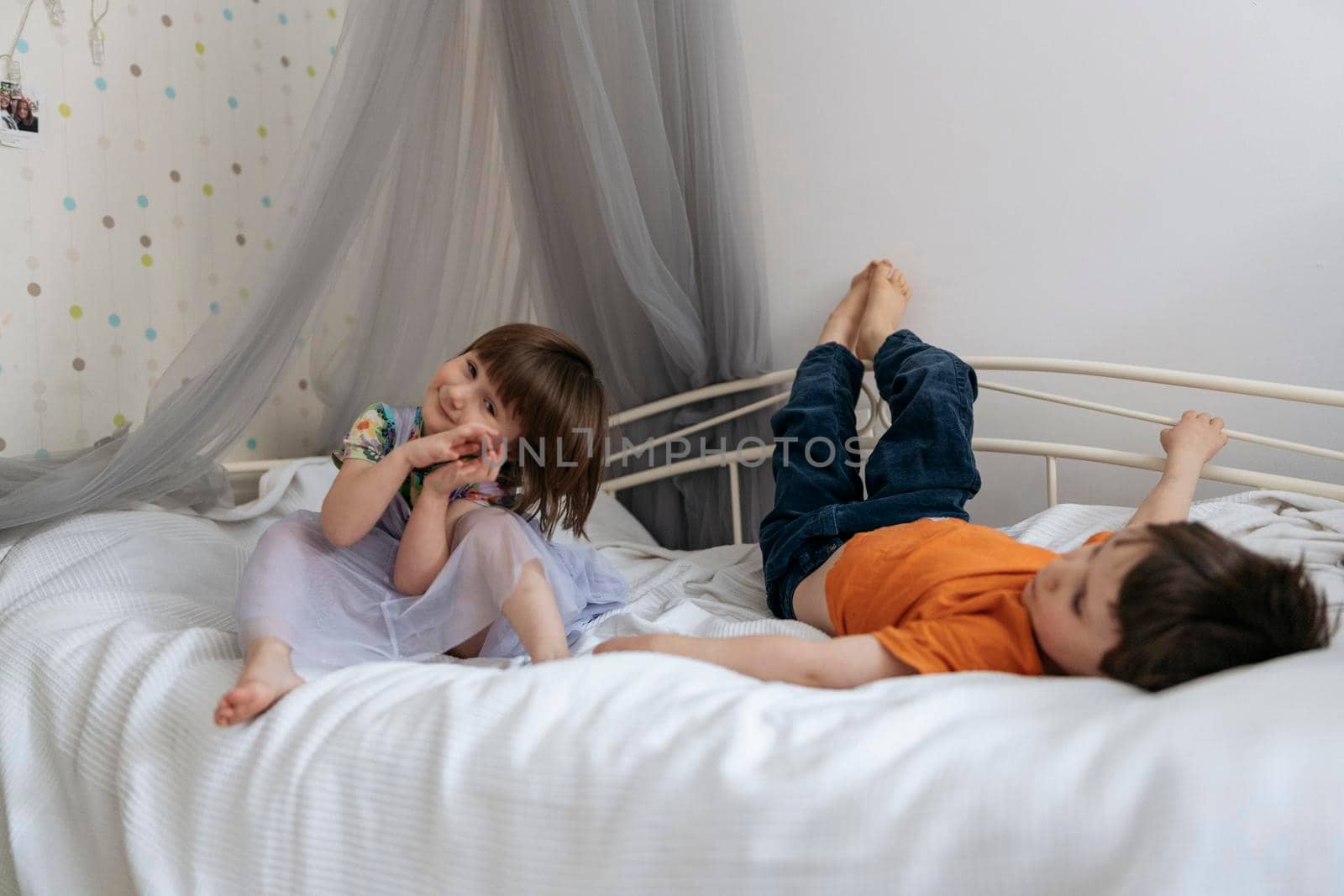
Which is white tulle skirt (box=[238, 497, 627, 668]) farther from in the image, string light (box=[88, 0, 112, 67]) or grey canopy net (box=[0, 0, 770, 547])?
string light (box=[88, 0, 112, 67])

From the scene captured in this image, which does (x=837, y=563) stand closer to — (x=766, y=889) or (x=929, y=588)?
(x=929, y=588)

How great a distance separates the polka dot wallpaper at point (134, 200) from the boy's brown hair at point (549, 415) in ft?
1.88

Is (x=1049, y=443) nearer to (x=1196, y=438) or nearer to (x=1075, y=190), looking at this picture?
(x=1196, y=438)

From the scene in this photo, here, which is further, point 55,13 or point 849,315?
point 849,315

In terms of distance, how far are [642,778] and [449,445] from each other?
0.55 meters

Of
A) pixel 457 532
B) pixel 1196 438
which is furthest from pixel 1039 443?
pixel 457 532

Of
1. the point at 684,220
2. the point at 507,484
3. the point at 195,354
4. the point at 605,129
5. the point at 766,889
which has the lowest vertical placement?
the point at 766,889

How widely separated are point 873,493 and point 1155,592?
0.73 metres

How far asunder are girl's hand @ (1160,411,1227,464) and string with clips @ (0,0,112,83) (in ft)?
6.17

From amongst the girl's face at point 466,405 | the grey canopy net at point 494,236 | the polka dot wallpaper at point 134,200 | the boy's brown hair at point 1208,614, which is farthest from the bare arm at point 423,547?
the boy's brown hair at point 1208,614

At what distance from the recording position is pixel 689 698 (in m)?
0.85

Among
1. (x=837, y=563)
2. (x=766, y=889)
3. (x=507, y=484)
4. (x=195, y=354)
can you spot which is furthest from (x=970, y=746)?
(x=195, y=354)

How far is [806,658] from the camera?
96 centimetres

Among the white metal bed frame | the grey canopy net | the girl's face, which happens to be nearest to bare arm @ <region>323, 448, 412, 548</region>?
the girl's face
